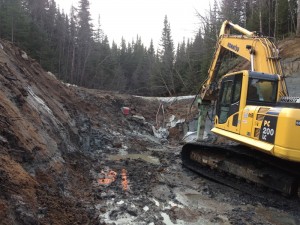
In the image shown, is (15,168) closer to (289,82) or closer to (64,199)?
(64,199)

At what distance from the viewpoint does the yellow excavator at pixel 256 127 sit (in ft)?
20.6

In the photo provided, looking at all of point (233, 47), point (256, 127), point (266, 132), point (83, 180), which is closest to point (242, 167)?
point (256, 127)

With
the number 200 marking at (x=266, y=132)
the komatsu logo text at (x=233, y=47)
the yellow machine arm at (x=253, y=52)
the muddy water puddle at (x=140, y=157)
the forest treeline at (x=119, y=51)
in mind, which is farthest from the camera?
the forest treeline at (x=119, y=51)

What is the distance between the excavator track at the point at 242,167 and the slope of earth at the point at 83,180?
0.79 ft

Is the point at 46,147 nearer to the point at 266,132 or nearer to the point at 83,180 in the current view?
the point at 83,180

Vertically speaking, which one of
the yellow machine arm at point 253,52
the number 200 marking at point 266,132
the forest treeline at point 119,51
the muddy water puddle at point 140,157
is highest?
the forest treeline at point 119,51

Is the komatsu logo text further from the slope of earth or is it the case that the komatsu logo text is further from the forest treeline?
the forest treeline

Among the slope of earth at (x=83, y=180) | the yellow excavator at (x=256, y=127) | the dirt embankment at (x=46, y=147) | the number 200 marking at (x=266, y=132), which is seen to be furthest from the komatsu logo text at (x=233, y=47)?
the dirt embankment at (x=46, y=147)

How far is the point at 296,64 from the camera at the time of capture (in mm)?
16719

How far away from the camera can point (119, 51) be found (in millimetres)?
73375

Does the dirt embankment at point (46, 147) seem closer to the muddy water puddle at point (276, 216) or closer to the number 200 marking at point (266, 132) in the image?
the muddy water puddle at point (276, 216)

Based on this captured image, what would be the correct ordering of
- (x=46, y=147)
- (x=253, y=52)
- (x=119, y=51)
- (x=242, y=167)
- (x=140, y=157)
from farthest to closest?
1. (x=119, y=51)
2. (x=140, y=157)
3. (x=253, y=52)
4. (x=242, y=167)
5. (x=46, y=147)

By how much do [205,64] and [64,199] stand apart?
26.7 m

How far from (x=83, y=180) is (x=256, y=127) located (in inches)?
158
